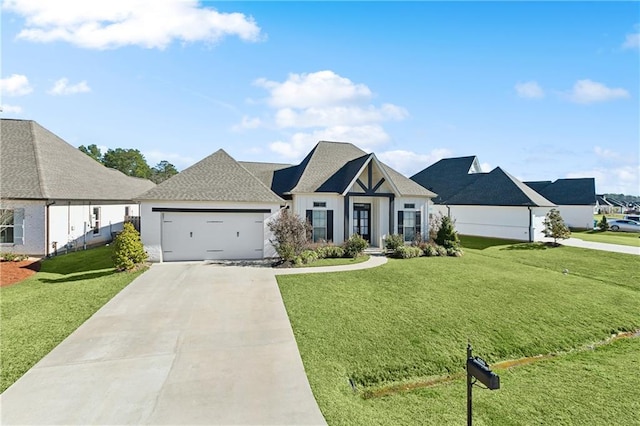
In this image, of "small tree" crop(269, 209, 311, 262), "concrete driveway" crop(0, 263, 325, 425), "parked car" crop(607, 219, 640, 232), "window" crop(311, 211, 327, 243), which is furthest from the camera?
"parked car" crop(607, 219, 640, 232)

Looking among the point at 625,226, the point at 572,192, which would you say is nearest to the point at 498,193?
the point at 572,192

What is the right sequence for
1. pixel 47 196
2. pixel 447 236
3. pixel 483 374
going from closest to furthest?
pixel 483 374, pixel 47 196, pixel 447 236

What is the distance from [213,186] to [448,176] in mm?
24529

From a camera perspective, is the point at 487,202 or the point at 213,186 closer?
the point at 213,186

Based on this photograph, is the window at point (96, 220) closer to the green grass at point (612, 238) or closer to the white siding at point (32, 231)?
the white siding at point (32, 231)

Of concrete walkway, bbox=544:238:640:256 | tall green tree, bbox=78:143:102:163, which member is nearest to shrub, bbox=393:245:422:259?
concrete walkway, bbox=544:238:640:256

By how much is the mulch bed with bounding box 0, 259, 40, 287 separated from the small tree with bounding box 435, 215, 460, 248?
20106mm

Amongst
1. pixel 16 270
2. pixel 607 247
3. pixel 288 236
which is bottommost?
pixel 607 247

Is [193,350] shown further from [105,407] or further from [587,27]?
[587,27]

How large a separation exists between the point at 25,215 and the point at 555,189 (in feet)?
165

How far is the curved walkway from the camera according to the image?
4754 millimetres

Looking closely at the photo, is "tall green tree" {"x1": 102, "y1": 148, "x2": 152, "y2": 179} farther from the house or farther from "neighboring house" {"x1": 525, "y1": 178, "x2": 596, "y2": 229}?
"neighboring house" {"x1": 525, "y1": 178, "x2": 596, "y2": 229}

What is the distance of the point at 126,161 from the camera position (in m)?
68.0

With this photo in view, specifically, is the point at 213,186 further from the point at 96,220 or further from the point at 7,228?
the point at 7,228
